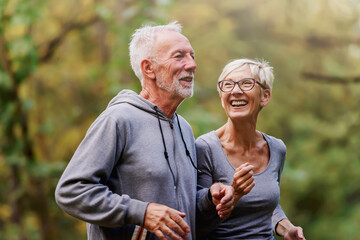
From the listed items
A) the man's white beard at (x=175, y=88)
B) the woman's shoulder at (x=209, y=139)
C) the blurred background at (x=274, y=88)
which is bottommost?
the blurred background at (x=274, y=88)

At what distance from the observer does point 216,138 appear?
2344mm

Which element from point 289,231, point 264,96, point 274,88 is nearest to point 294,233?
point 289,231

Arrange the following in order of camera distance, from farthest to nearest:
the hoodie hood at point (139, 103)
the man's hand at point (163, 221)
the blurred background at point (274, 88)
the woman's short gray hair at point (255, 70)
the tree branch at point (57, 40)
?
1. the tree branch at point (57, 40)
2. the blurred background at point (274, 88)
3. the woman's short gray hair at point (255, 70)
4. the hoodie hood at point (139, 103)
5. the man's hand at point (163, 221)

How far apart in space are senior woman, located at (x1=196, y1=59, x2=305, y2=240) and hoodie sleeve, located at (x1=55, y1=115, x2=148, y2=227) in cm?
48

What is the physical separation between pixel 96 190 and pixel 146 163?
21 centimetres

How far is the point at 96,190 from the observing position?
1784 mm

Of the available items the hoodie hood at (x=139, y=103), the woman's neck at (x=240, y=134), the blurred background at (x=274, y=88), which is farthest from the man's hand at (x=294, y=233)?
the blurred background at (x=274, y=88)

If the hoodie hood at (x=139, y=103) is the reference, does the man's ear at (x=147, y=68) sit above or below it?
above

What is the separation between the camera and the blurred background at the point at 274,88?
954 centimetres

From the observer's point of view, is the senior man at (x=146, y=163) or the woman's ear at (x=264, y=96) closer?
the senior man at (x=146, y=163)

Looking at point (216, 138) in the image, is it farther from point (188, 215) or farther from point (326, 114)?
point (326, 114)

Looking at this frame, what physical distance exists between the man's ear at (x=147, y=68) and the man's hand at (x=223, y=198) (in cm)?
50

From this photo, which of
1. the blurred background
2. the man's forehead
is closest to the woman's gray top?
the man's forehead

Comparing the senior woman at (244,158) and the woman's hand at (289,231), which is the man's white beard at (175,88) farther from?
the woman's hand at (289,231)
